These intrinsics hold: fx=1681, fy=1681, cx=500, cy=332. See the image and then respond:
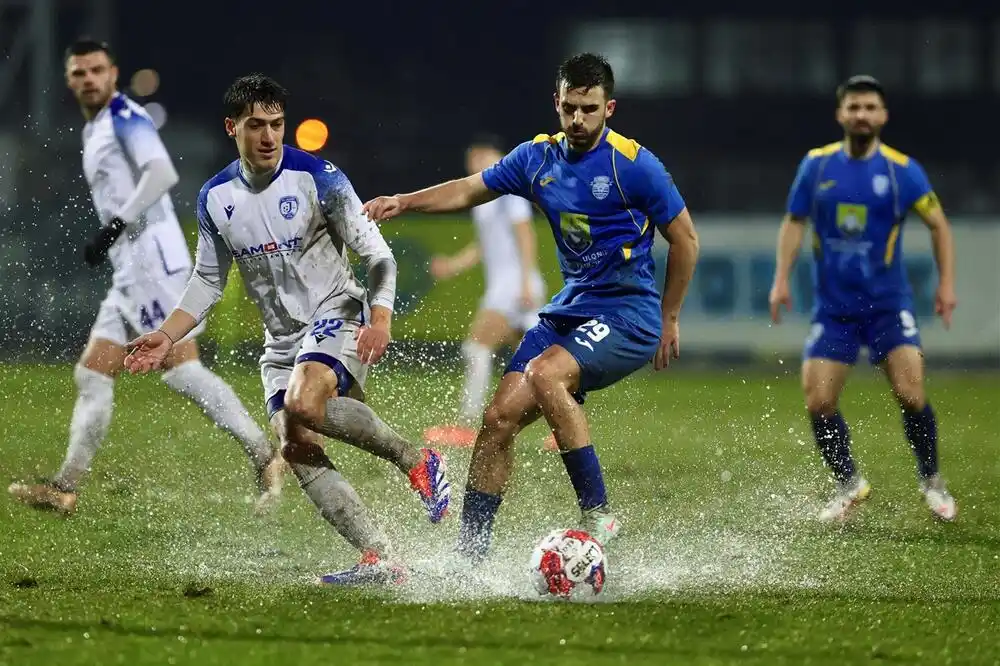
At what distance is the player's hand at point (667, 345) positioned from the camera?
6.26m

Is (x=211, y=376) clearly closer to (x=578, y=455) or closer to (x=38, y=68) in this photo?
(x=578, y=455)

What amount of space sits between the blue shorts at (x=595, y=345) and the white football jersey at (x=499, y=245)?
540 cm

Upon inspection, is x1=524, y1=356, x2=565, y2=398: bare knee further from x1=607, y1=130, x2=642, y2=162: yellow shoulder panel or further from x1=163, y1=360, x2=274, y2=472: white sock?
x1=163, y1=360, x2=274, y2=472: white sock

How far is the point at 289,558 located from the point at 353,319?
3.39ft

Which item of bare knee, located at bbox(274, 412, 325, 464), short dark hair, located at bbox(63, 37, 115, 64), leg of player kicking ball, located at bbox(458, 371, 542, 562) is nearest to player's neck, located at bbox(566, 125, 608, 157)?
leg of player kicking ball, located at bbox(458, 371, 542, 562)

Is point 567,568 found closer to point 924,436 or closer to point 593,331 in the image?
point 593,331

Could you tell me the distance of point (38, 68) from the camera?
2050 cm

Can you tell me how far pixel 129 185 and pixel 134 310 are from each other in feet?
2.06

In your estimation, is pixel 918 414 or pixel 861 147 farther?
pixel 861 147

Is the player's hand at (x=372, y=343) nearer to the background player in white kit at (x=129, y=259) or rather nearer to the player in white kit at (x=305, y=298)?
the player in white kit at (x=305, y=298)

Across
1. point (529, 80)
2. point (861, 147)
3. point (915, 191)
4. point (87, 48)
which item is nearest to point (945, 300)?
point (915, 191)

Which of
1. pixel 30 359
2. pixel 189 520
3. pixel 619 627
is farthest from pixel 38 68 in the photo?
pixel 619 627

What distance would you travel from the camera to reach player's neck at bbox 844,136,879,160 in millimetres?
8422

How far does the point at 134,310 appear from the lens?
8.05 metres
